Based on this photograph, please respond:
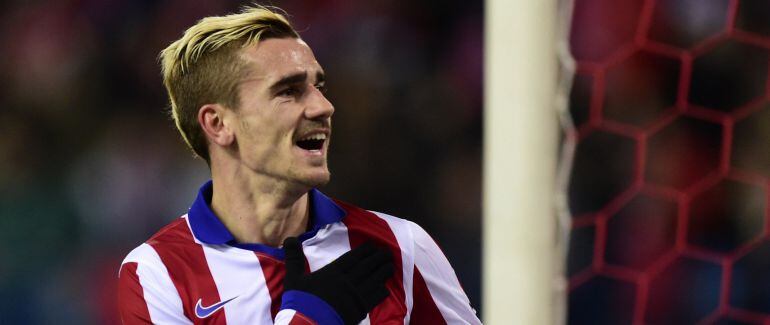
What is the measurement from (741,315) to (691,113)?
23.4 inches

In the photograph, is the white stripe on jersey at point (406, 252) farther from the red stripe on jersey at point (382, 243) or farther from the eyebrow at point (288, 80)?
the eyebrow at point (288, 80)

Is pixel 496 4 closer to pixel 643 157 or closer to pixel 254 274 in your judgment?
pixel 254 274

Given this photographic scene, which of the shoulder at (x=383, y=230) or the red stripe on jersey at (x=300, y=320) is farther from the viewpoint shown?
the shoulder at (x=383, y=230)

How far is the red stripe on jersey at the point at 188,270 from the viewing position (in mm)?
1605

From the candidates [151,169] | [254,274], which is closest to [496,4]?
[254,274]

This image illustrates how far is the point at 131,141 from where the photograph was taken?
304 cm

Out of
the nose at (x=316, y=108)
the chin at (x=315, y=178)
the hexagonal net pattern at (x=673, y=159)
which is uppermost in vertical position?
the nose at (x=316, y=108)

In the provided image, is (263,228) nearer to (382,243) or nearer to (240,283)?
(240,283)

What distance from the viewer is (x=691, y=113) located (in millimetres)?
2873

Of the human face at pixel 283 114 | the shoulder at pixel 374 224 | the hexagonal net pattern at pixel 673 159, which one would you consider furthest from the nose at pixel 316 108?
the hexagonal net pattern at pixel 673 159

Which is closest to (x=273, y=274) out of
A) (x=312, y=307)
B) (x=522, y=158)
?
(x=312, y=307)

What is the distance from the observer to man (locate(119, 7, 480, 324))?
1.60 meters

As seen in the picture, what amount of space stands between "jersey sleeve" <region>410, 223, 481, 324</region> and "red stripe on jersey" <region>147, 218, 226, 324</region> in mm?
339

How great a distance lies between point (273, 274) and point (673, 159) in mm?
1624
